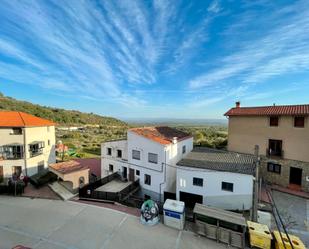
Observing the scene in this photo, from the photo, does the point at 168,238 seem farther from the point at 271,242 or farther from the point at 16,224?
the point at 16,224

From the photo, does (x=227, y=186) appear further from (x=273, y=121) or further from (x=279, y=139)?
(x=273, y=121)

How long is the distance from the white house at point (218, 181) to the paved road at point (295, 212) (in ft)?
9.37

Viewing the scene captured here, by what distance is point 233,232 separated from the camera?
38.6 ft

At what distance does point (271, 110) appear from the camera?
21.2 meters

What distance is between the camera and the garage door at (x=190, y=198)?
17.8 m

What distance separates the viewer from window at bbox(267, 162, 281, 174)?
20.5 meters

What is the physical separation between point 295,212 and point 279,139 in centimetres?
795

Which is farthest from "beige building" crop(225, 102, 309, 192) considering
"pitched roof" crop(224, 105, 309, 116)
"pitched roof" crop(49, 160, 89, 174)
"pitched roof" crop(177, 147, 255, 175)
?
"pitched roof" crop(49, 160, 89, 174)

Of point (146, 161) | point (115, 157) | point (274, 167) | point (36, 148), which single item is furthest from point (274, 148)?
point (36, 148)

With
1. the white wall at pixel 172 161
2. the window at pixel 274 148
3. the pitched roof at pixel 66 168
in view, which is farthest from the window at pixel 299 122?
the pitched roof at pixel 66 168

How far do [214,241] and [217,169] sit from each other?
243 inches

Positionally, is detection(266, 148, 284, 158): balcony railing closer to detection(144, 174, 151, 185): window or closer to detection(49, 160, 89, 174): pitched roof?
detection(144, 174, 151, 185): window

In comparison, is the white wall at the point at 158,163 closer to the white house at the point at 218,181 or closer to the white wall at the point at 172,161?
the white wall at the point at 172,161

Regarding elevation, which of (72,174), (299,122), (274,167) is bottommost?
(72,174)
